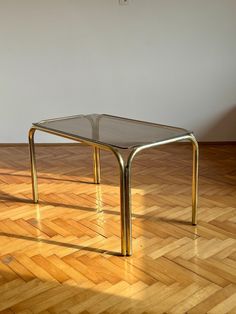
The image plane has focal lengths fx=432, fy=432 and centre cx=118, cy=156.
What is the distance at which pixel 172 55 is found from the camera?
158 inches

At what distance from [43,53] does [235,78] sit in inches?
71.1

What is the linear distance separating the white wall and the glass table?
138 centimetres

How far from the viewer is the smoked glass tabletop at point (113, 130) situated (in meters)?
2.12

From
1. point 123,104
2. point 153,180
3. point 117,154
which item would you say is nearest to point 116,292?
point 117,154

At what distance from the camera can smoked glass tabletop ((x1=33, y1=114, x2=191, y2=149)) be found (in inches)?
83.5

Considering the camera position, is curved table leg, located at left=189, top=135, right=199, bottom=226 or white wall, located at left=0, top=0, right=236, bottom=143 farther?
white wall, located at left=0, top=0, right=236, bottom=143

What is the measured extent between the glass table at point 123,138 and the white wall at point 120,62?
4.51 ft

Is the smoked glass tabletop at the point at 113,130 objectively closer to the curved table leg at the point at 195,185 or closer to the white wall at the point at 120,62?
the curved table leg at the point at 195,185

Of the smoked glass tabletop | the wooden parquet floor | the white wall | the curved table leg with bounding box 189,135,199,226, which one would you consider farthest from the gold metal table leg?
the white wall

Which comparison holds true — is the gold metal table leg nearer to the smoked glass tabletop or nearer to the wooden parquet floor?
the wooden parquet floor

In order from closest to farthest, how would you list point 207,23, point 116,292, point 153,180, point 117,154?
point 116,292, point 117,154, point 153,180, point 207,23

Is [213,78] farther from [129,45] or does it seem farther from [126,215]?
[126,215]

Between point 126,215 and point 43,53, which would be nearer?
point 126,215

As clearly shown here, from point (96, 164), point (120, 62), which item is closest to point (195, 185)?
point (96, 164)
